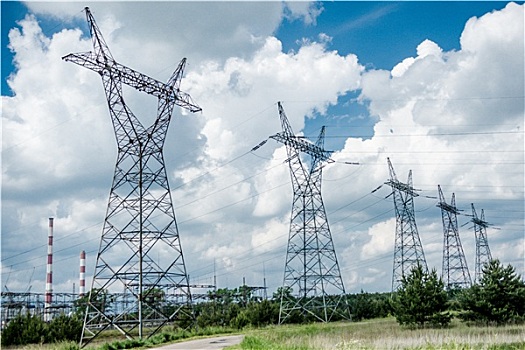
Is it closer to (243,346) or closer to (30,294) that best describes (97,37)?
(243,346)

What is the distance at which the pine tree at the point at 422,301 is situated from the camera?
149 feet

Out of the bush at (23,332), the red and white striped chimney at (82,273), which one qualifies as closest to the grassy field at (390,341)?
the bush at (23,332)

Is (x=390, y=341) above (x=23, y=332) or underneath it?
underneath

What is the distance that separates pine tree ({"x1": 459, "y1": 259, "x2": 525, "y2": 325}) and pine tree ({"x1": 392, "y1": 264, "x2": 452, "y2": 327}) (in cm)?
268

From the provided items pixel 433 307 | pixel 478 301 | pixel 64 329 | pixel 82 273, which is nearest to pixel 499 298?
pixel 478 301

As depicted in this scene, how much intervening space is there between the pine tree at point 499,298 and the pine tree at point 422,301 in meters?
2.68

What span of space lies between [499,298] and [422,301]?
6.03m

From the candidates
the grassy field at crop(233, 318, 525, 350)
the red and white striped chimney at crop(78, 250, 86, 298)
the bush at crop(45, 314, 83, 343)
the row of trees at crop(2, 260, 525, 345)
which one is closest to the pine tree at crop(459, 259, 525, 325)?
the row of trees at crop(2, 260, 525, 345)

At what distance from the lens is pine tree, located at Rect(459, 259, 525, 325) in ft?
148

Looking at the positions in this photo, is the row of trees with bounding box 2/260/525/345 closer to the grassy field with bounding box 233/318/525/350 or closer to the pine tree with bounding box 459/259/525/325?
the pine tree with bounding box 459/259/525/325

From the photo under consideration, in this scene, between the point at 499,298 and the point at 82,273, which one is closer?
the point at 499,298

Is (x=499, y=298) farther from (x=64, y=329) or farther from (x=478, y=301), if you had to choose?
(x=64, y=329)

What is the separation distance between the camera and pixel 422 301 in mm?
45906

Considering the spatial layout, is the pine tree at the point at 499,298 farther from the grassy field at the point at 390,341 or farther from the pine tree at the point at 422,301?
the grassy field at the point at 390,341
